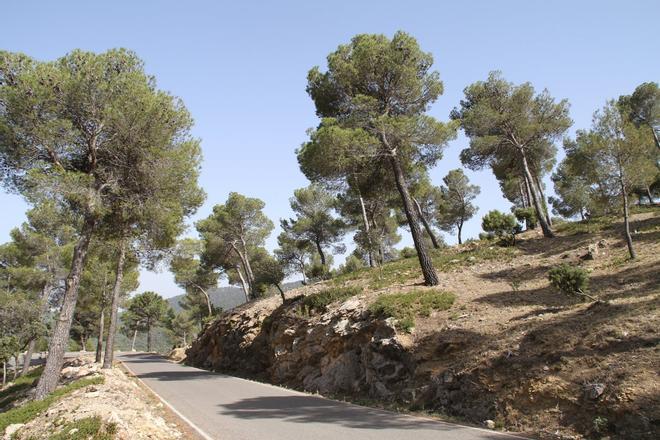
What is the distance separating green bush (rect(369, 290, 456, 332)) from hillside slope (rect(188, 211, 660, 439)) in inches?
2.0

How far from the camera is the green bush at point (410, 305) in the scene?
43.2 feet

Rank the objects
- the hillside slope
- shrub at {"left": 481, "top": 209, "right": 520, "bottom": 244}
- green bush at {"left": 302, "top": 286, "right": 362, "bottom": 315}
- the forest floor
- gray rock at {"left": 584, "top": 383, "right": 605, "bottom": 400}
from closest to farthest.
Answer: gray rock at {"left": 584, "top": 383, "right": 605, "bottom": 400} < the hillside slope < the forest floor < green bush at {"left": 302, "top": 286, "right": 362, "bottom": 315} < shrub at {"left": 481, "top": 209, "right": 520, "bottom": 244}

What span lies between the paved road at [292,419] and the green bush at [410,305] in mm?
3290

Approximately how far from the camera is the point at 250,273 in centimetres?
3444

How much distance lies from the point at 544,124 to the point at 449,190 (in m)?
15.6

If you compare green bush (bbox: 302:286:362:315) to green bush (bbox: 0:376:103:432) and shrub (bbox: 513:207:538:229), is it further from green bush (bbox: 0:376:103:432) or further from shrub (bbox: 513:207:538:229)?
shrub (bbox: 513:207:538:229)

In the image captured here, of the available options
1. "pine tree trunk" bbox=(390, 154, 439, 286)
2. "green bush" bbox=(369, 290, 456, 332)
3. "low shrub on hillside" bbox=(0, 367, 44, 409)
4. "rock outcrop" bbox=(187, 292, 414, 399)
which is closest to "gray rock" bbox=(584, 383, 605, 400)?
"rock outcrop" bbox=(187, 292, 414, 399)

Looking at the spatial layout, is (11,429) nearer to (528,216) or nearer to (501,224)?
(501,224)

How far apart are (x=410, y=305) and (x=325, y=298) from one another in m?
5.34

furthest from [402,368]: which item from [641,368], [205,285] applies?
[205,285]

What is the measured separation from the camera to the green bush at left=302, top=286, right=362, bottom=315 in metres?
17.9

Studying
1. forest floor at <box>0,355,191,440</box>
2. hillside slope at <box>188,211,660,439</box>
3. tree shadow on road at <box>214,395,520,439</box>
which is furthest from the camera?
tree shadow on road at <box>214,395,520,439</box>

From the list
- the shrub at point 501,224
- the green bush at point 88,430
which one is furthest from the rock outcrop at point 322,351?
the shrub at point 501,224

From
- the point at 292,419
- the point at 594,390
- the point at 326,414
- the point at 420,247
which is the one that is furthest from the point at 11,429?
the point at 420,247
